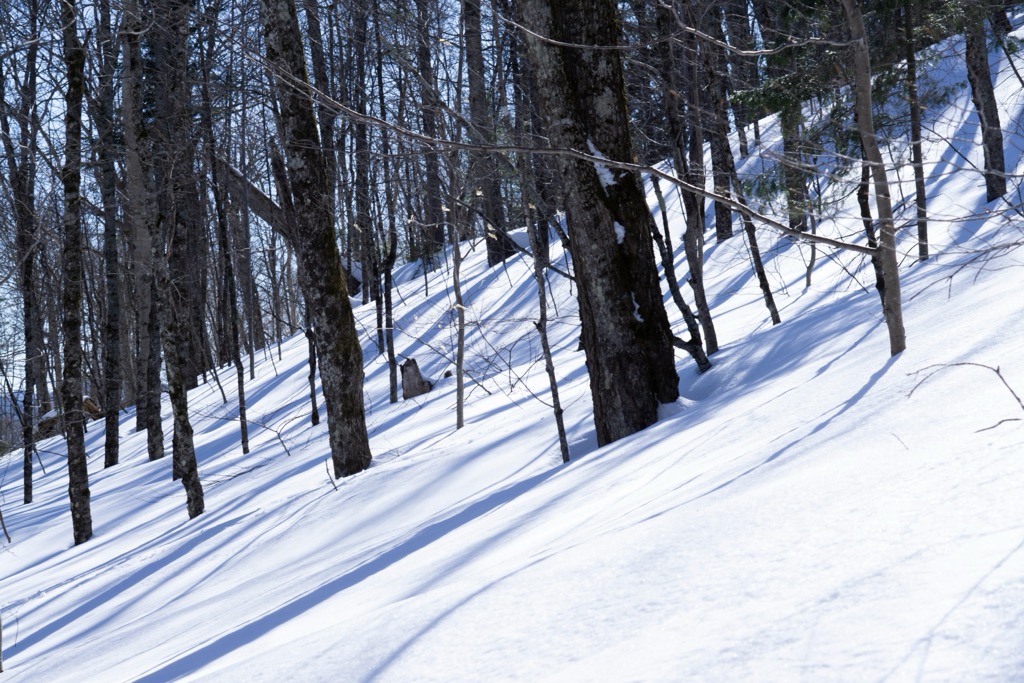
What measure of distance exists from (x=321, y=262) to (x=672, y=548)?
645 cm

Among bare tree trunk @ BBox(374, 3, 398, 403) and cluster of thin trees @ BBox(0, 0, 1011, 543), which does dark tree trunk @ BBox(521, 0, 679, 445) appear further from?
bare tree trunk @ BBox(374, 3, 398, 403)

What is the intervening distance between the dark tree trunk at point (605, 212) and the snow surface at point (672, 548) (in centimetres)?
38

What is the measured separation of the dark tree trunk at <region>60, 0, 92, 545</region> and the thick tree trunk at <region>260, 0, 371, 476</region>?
2.82m

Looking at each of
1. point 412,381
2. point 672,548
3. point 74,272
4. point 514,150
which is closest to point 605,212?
point 514,150

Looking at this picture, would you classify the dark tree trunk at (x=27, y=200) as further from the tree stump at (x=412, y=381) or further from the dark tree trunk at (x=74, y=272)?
the tree stump at (x=412, y=381)

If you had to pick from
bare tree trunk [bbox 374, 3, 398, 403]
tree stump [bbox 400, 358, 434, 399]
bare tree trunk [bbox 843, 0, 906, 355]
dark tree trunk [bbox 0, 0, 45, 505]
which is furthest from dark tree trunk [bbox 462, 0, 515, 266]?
dark tree trunk [bbox 0, 0, 45, 505]

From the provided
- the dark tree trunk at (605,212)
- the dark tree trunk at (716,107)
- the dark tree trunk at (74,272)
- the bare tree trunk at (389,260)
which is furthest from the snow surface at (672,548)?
the bare tree trunk at (389,260)

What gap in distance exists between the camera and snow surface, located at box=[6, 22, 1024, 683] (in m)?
1.72

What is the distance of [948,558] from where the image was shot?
181 cm

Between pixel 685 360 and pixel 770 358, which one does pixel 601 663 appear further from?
pixel 685 360

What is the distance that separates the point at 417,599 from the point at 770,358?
201 inches

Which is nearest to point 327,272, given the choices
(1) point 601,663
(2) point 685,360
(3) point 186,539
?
(3) point 186,539

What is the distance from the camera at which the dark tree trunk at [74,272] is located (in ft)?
31.5

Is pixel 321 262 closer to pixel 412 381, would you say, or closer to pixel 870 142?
pixel 870 142
